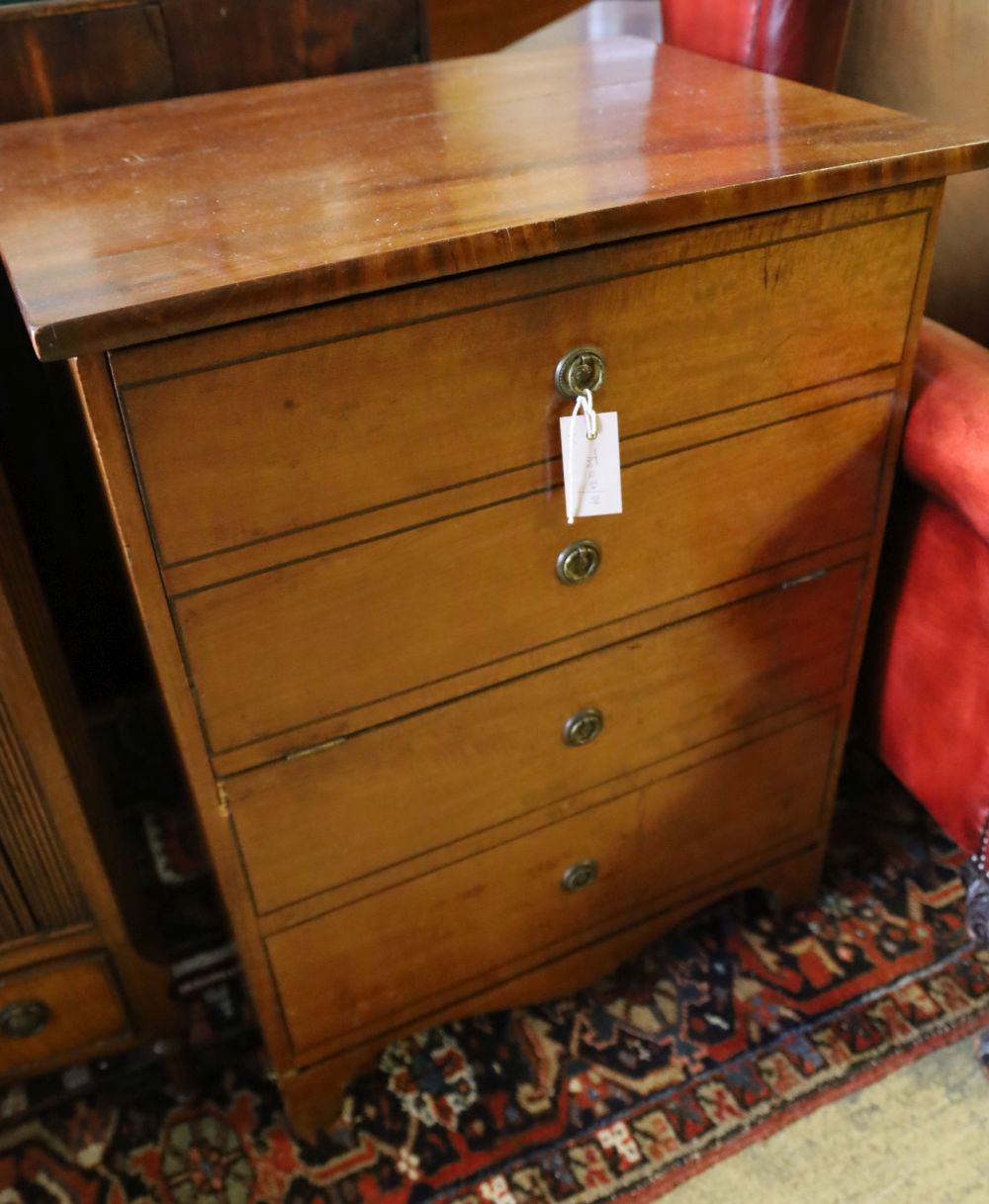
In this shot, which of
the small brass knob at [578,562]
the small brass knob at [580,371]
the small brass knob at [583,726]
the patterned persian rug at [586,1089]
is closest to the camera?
the small brass knob at [580,371]

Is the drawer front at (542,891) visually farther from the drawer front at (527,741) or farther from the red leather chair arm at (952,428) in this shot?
the red leather chair arm at (952,428)

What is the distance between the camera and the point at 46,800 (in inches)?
36.9

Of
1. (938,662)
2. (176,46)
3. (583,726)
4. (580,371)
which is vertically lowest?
→ (938,662)

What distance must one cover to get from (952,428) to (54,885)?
903 mm

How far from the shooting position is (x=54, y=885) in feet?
3.25

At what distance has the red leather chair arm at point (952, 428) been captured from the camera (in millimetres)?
918

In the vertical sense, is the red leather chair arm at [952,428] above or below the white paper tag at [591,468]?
below

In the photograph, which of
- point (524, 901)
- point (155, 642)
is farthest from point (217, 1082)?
point (155, 642)

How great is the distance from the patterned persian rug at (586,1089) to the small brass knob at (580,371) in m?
0.78

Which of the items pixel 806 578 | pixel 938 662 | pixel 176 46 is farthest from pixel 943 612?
pixel 176 46

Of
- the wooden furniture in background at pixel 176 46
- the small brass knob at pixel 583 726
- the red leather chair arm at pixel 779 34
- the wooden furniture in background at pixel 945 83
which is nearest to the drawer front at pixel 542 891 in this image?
the small brass knob at pixel 583 726

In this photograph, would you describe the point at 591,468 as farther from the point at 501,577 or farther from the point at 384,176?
the point at 384,176

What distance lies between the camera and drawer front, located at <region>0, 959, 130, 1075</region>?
1022 millimetres

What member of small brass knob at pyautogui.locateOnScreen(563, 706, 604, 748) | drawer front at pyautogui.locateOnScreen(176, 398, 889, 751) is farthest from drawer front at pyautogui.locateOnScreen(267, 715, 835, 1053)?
drawer front at pyautogui.locateOnScreen(176, 398, 889, 751)
